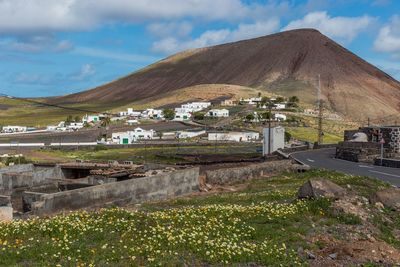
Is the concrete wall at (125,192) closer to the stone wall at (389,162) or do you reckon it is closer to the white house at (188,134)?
the stone wall at (389,162)

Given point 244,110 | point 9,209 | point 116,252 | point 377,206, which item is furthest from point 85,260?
point 244,110

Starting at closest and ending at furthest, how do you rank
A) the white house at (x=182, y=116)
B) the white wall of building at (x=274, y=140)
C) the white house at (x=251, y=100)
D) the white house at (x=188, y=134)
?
the white wall of building at (x=274, y=140), the white house at (x=188, y=134), the white house at (x=182, y=116), the white house at (x=251, y=100)

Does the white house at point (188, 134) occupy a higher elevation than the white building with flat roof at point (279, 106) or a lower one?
lower

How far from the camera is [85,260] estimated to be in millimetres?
12438

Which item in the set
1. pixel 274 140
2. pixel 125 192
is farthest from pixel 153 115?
pixel 125 192

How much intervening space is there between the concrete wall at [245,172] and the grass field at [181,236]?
526 inches

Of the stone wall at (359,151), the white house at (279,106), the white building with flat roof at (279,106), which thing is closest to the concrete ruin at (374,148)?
the stone wall at (359,151)

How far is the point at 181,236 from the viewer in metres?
14.5

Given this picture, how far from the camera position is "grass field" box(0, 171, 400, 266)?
41.9ft

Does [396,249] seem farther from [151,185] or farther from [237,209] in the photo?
[151,185]

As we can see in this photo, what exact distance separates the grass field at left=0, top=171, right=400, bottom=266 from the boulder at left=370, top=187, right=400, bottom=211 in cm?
201

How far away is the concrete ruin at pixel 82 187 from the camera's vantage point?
22847 millimetres

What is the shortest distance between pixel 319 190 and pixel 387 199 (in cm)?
381

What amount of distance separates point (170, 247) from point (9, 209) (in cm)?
945
